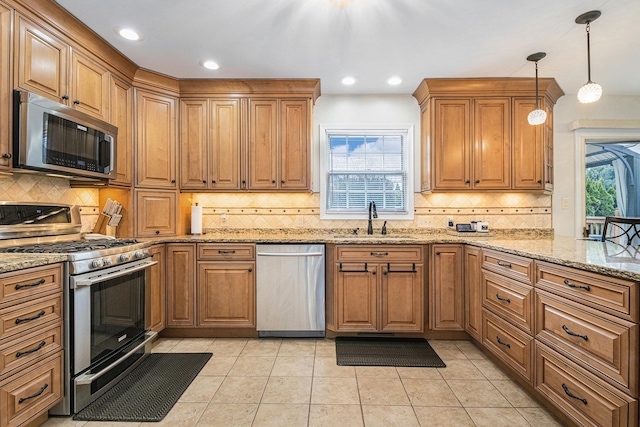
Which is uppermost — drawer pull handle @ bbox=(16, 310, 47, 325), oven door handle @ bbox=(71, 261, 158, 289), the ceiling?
the ceiling

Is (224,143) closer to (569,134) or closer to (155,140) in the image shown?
(155,140)

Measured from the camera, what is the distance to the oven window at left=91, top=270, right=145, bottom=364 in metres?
1.94

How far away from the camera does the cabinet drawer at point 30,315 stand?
1470mm

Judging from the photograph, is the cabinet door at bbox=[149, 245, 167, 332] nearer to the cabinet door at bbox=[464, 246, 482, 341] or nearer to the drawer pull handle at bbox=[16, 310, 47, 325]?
the drawer pull handle at bbox=[16, 310, 47, 325]

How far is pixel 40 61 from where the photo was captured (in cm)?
201

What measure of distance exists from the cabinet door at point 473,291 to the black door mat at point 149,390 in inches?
88.6

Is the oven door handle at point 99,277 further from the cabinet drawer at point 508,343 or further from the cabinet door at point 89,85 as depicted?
the cabinet drawer at point 508,343

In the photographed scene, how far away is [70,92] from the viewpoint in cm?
225

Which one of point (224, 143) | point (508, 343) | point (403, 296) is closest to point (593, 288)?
point (508, 343)

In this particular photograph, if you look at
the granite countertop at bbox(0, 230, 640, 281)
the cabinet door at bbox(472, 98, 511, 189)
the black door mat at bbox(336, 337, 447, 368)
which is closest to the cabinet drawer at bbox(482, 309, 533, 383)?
the black door mat at bbox(336, 337, 447, 368)

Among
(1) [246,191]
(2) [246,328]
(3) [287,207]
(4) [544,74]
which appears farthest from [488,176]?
(2) [246,328]

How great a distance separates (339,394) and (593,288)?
154 centimetres

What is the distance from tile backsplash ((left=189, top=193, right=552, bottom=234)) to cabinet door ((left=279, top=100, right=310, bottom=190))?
337 mm

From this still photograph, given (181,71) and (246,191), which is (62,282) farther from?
(181,71)
